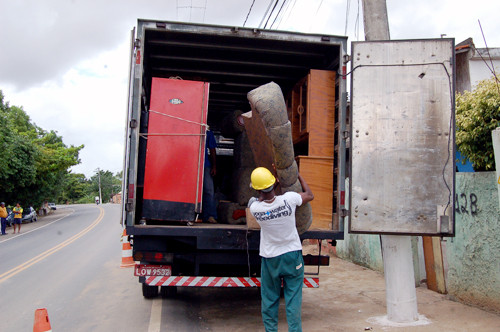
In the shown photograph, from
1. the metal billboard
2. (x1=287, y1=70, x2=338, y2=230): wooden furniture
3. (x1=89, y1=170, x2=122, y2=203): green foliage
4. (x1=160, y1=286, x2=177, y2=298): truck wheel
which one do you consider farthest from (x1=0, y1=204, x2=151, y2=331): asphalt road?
(x1=89, y1=170, x2=122, y2=203): green foliage

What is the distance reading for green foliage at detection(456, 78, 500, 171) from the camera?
7.39 meters

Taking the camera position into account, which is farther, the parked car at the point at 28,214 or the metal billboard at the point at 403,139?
the parked car at the point at 28,214

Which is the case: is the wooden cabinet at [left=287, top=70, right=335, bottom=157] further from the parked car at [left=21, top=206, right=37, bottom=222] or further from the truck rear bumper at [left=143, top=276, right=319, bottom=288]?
the parked car at [left=21, top=206, right=37, bottom=222]

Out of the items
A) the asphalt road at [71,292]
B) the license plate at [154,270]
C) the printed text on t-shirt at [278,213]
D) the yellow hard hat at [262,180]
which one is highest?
the yellow hard hat at [262,180]

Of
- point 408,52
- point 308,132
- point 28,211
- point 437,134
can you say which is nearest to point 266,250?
point 308,132

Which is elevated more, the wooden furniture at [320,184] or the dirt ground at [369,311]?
the wooden furniture at [320,184]

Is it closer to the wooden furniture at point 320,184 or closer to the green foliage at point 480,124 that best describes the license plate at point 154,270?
the wooden furniture at point 320,184

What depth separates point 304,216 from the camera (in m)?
4.62

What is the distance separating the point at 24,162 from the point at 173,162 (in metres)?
24.8

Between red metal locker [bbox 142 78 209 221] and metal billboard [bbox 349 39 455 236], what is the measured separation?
1.78m

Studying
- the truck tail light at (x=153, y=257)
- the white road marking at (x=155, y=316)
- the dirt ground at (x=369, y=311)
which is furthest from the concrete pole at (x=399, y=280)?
the white road marking at (x=155, y=316)

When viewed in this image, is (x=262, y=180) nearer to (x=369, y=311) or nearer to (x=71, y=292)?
(x=369, y=311)

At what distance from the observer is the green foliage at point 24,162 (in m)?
23.4

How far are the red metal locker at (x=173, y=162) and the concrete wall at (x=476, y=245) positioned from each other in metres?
3.68
